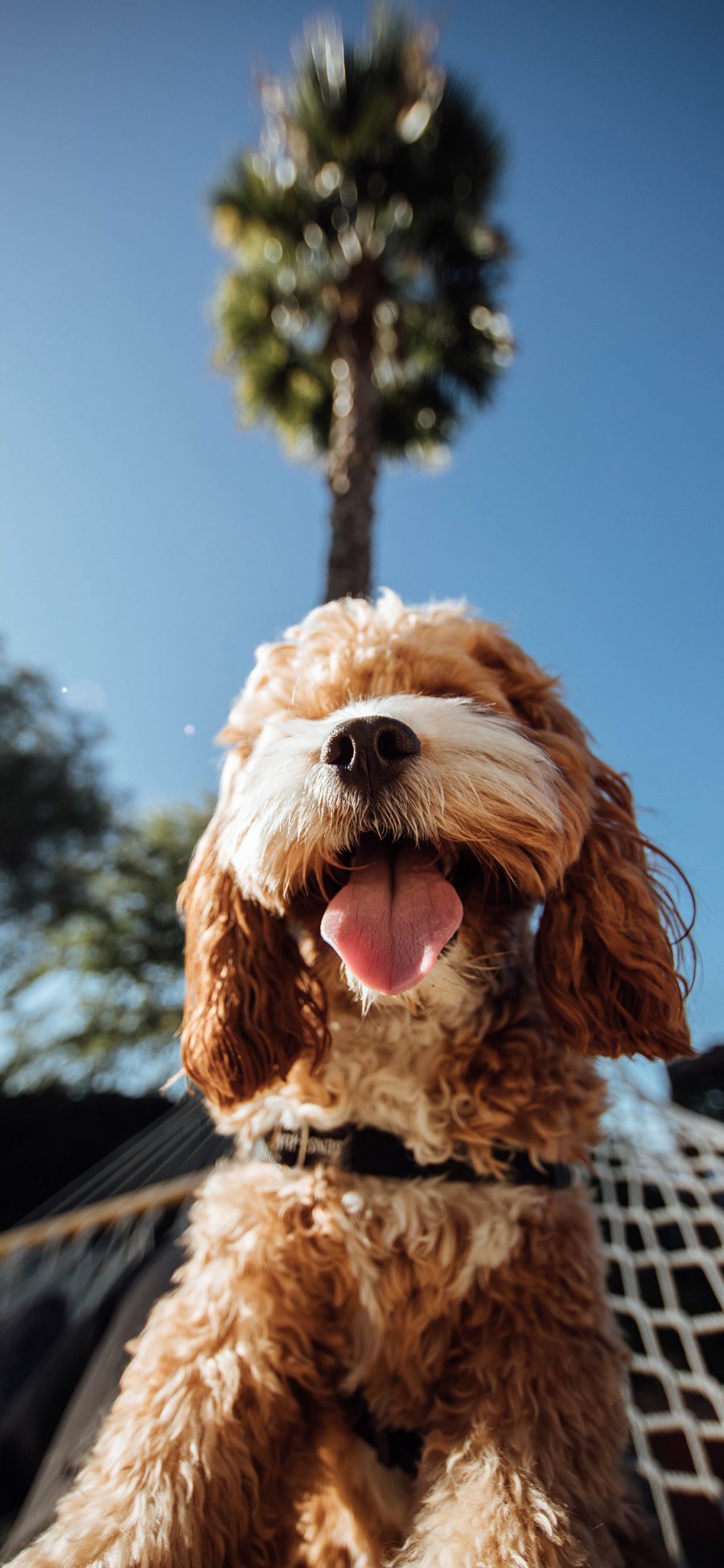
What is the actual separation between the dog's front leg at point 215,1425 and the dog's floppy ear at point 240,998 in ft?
1.01

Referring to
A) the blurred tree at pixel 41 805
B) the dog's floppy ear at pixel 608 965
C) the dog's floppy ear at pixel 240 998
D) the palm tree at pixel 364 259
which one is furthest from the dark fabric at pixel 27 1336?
the blurred tree at pixel 41 805

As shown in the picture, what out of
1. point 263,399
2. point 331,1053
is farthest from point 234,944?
point 263,399

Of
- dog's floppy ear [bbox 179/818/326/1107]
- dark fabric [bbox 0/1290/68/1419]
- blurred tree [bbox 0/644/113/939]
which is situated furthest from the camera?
blurred tree [bbox 0/644/113/939]

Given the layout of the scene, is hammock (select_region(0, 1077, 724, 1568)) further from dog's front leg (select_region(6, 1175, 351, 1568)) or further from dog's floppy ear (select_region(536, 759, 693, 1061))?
dog's front leg (select_region(6, 1175, 351, 1568))

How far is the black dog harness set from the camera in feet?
5.33

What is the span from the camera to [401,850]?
5.57 feet

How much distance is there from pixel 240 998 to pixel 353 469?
5.55m

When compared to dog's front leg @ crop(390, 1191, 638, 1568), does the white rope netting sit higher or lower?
lower

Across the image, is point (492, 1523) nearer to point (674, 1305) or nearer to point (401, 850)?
point (401, 850)

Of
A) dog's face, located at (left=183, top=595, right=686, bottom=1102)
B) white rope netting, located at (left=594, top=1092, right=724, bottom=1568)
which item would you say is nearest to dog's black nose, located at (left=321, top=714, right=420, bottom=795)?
dog's face, located at (left=183, top=595, right=686, bottom=1102)

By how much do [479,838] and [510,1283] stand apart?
3.08 ft

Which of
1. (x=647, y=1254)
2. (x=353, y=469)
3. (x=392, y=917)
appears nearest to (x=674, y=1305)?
(x=647, y=1254)

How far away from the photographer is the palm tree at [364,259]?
23.9 ft

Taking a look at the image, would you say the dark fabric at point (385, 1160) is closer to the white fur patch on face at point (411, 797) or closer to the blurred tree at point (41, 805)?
the white fur patch on face at point (411, 797)
